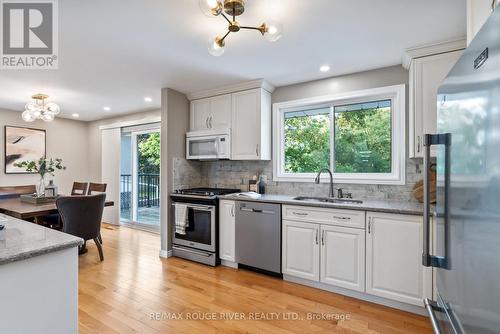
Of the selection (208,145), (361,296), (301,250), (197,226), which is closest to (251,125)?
(208,145)

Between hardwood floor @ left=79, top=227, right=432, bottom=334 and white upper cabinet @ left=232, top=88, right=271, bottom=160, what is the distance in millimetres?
1510

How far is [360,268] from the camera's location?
2332 millimetres

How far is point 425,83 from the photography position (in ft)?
7.57

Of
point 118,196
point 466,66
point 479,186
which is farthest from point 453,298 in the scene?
point 118,196

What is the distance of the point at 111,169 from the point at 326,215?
188 inches

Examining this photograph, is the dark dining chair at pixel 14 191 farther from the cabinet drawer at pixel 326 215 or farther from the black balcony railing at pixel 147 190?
the cabinet drawer at pixel 326 215

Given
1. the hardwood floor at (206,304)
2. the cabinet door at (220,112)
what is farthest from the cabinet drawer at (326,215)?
the cabinet door at (220,112)

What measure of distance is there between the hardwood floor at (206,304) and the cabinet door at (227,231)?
0.20 m

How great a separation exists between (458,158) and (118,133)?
571 centimetres

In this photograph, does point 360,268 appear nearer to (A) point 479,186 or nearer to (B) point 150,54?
(A) point 479,186

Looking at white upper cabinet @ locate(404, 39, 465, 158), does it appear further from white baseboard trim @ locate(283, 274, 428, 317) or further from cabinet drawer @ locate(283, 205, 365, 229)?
white baseboard trim @ locate(283, 274, 428, 317)

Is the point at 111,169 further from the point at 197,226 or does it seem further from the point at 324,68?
the point at 324,68

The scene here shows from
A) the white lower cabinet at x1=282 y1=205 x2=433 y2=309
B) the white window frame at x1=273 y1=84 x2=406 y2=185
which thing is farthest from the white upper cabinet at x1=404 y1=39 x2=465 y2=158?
the white lower cabinet at x1=282 y1=205 x2=433 y2=309

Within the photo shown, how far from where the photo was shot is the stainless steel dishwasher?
2779mm
